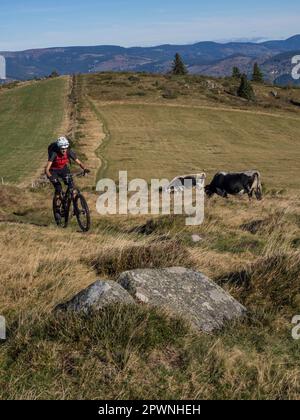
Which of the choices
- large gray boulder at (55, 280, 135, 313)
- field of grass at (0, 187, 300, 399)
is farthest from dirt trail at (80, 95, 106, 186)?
large gray boulder at (55, 280, 135, 313)

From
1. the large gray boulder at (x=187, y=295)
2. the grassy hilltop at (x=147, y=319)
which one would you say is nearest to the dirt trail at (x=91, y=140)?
the grassy hilltop at (x=147, y=319)

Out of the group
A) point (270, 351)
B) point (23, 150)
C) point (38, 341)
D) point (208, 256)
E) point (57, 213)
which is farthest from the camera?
point (23, 150)

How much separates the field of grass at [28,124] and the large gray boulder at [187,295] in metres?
26.2

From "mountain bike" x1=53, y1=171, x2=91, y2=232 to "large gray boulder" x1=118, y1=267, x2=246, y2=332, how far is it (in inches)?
241

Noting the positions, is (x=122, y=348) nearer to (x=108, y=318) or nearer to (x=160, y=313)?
(x=108, y=318)

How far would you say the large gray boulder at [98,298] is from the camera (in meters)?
5.66

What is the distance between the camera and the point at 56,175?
1282 centimetres

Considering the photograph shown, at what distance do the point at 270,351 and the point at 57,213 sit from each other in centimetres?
926

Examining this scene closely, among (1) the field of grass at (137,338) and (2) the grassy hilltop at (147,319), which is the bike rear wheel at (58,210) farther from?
(1) the field of grass at (137,338)

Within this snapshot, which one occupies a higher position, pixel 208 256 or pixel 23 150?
pixel 208 256

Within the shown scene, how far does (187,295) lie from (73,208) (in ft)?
23.6

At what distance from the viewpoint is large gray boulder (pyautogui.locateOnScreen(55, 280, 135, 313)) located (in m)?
5.66
